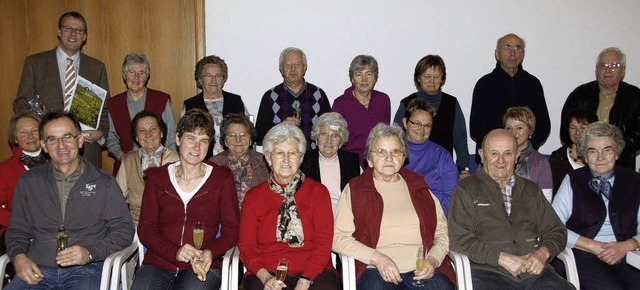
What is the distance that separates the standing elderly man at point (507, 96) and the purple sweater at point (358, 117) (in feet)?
3.04

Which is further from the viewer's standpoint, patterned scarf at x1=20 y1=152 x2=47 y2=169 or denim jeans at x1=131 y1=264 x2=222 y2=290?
patterned scarf at x1=20 y1=152 x2=47 y2=169

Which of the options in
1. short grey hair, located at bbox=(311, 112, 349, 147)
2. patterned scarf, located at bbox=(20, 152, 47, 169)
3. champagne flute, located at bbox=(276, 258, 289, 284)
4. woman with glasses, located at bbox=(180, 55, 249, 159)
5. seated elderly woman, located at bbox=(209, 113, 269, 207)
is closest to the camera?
champagne flute, located at bbox=(276, 258, 289, 284)

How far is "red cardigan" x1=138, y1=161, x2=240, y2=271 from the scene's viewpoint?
336 cm

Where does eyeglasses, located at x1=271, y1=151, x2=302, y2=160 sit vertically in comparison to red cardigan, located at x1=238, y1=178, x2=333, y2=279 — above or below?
above

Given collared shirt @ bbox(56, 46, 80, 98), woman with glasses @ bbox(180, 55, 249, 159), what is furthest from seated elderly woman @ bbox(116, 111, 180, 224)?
collared shirt @ bbox(56, 46, 80, 98)

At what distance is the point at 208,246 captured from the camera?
3.35m

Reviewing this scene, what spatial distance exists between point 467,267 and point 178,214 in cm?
169

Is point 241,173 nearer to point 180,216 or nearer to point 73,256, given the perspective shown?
point 180,216

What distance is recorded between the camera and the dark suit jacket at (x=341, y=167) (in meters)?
4.21

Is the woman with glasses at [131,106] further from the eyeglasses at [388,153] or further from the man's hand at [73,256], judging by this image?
the eyeglasses at [388,153]

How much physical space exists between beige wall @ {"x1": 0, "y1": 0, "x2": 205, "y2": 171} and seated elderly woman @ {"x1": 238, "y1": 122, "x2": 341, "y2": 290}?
2.67 meters

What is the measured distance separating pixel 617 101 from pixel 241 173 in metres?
3.23

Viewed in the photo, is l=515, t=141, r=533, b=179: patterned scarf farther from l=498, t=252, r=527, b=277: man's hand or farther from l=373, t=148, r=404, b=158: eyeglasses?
l=373, t=148, r=404, b=158: eyeglasses

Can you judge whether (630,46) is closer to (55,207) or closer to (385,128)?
(385,128)
